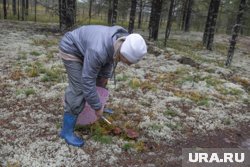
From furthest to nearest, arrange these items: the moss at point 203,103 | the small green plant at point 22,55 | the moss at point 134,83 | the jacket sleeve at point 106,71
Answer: the small green plant at point 22,55 < the moss at point 134,83 < the moss at point 203,103 < the jacket sleeve at point 106,71

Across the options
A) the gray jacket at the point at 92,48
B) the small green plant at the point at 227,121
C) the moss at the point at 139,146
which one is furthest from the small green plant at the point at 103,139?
the small green plant at the point at 227,121

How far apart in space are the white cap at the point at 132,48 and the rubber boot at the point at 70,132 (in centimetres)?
241

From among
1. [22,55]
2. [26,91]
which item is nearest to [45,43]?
[22,55]

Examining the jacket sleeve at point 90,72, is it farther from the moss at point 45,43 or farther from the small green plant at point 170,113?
the moss at point 45,43

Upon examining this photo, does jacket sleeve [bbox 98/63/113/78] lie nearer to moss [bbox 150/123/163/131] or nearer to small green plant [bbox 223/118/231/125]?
moss [bbox 150/123/163/131]

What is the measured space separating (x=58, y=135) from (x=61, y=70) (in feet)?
20.4

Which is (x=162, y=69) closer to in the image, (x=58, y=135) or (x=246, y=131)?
(x=246, y=131)

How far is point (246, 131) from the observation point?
10.0 m

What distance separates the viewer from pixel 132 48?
5785mm

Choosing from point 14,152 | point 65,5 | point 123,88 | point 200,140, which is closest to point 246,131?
point 200,140

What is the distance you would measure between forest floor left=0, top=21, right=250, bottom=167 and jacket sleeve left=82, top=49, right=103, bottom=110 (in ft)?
5.73

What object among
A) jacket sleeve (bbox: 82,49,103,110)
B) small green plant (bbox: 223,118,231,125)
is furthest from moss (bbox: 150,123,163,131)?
jacket sleeve (bbox: 82,49,103,110)

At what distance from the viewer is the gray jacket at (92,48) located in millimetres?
6074

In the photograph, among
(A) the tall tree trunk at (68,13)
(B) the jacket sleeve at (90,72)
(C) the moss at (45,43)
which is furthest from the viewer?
(A) the tall tree trunk at (68,13)
